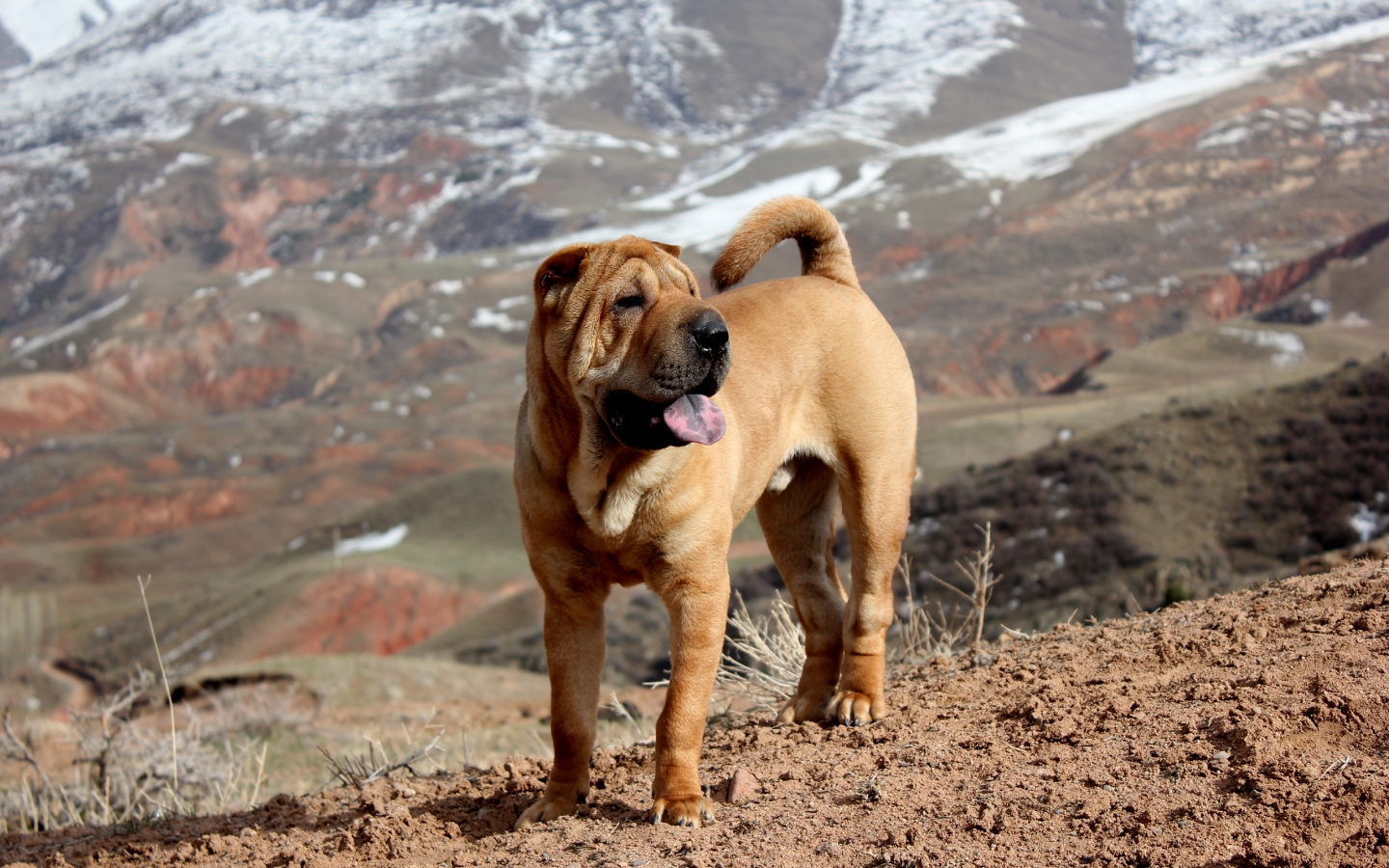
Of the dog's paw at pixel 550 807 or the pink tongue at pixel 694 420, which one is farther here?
the dog's paw at pixel 550 807

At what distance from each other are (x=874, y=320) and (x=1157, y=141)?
91.1m

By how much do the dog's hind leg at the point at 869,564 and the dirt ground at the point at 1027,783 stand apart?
0.70 feet

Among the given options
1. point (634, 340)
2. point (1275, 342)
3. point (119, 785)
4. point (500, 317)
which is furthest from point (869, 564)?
point (500, 317)

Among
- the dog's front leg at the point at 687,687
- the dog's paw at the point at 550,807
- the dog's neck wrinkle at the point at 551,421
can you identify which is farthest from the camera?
the dog's paw at the point at 550,807

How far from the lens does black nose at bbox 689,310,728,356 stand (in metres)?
4.00

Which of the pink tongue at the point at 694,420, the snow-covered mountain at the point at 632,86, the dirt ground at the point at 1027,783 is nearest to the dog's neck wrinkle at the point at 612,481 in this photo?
the pink tongue at the point at 694,420

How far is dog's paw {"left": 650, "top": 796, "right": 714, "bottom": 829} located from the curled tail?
2.23m

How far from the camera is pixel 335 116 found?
14338cm

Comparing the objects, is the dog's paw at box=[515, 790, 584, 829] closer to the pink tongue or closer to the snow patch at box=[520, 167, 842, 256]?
the pink tongue

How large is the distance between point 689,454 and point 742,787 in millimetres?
1247

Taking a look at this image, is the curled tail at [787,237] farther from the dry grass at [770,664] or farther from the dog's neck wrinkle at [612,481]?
the dry grass at [770,664]

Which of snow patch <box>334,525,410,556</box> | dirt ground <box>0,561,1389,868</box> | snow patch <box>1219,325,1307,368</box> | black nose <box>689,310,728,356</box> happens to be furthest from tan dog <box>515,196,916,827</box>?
snow patch <box>1219,325,1307,368</box>

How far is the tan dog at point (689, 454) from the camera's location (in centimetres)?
418

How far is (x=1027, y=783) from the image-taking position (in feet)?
13.0
